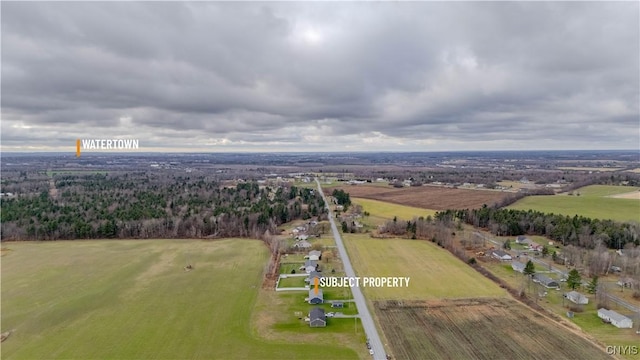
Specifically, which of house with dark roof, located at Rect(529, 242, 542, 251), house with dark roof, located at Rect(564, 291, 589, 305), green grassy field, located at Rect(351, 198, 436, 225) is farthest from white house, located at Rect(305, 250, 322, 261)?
house with dark roof, located at Rect(529, 242, 542, 251)

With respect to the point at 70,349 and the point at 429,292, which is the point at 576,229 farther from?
the point at 70,349

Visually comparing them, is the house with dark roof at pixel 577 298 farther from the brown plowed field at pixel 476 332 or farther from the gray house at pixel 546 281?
the brown plowed field at pixel 476 332

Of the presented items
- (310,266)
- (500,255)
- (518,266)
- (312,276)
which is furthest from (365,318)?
(500,255)

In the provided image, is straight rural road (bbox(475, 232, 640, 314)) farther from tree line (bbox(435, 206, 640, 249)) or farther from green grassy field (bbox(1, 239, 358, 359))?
green grassy field (bbox(1, 239, 358, 359))

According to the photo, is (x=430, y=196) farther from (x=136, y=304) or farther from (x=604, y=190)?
(x=136, y=304)

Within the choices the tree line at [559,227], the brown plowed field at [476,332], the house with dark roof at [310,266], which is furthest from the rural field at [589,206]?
the house with dark roof at [310,266]

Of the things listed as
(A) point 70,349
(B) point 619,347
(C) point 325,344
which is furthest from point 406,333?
(A) point 70,349
